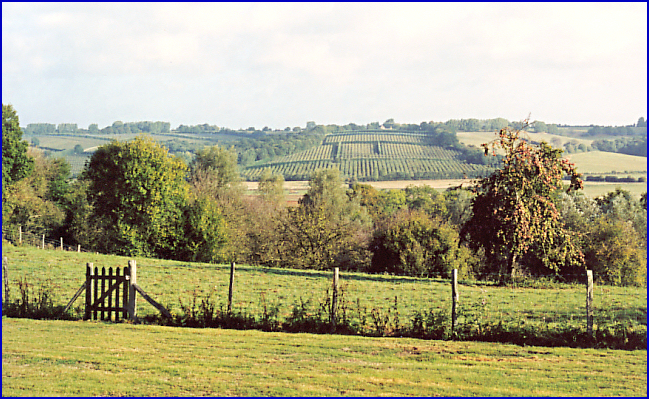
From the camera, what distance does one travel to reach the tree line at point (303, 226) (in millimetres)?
24188

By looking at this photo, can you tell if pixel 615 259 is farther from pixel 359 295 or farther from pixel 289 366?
pixel 289 366

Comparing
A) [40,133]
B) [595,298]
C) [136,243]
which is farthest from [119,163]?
[40,133]

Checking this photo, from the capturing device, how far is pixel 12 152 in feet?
147

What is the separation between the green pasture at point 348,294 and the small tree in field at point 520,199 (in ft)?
6.90

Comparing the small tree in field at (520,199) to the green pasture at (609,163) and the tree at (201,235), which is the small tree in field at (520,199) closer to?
the tree at (201,235)

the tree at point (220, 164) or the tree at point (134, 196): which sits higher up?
the tree at point (220, 164)

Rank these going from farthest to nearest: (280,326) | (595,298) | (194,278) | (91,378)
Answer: (194,278)
(595,298)
(280,326)
(91,378)

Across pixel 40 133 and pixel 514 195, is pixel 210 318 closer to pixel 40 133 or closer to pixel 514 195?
pixel 514 195

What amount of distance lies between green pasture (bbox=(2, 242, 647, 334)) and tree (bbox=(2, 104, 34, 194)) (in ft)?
67.8

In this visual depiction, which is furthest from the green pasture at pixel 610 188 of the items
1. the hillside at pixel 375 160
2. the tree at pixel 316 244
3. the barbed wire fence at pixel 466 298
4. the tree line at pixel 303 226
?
the barbed wire fence at pixel 466 298

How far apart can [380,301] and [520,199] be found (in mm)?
9588

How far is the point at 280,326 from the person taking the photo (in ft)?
43.8

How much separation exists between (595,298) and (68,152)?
313ft

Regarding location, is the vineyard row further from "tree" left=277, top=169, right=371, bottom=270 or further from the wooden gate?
the wooden gate
